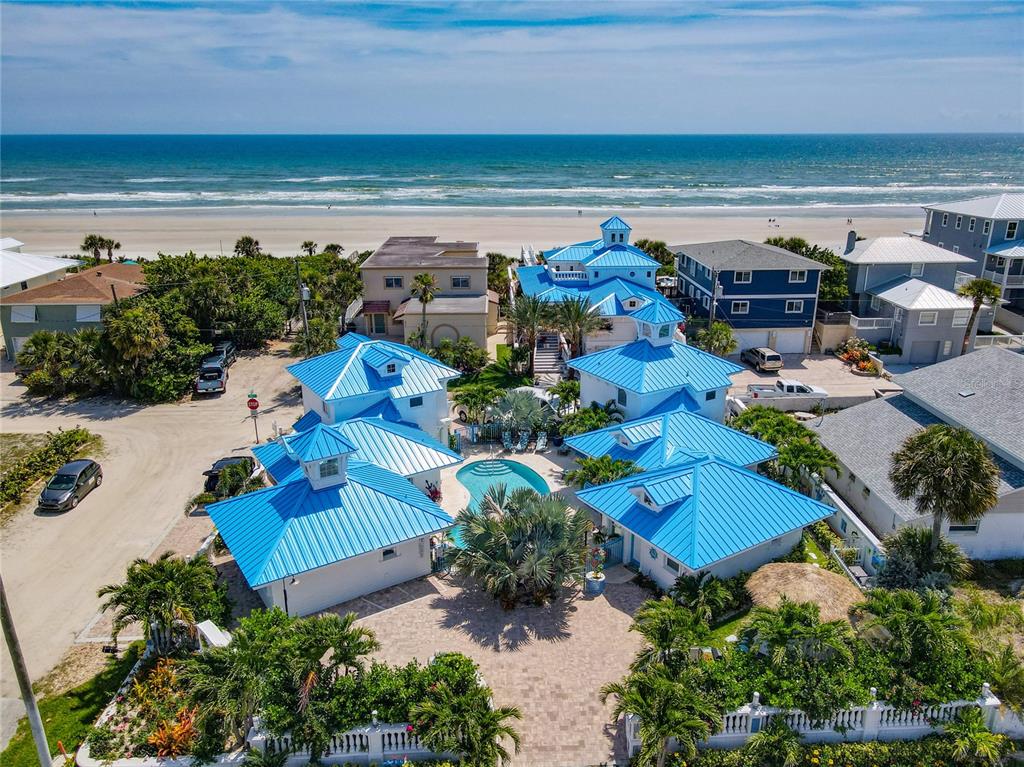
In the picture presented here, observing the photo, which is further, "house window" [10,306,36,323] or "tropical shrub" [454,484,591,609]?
"house window" [10,306,36,323]

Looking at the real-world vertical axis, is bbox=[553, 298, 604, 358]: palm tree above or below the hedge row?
above

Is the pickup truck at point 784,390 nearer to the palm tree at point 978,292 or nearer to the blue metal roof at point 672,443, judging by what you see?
the blue metal roof at point 672,443

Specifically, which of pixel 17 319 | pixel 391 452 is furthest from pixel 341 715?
pixel 17 319

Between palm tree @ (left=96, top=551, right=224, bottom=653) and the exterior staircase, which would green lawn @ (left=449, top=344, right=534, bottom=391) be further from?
palm tree @ (left=96, top=551, right=224, bottom=653)

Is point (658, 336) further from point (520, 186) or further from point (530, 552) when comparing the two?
point (520, 186)

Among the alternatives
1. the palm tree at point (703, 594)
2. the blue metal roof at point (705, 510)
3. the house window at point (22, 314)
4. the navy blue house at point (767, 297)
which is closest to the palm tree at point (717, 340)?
the navy blue house at point (767, 297)

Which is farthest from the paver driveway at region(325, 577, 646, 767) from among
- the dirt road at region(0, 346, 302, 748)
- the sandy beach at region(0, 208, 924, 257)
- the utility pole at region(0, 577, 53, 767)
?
the sandy beach at region(0, 208, 924, 257)
